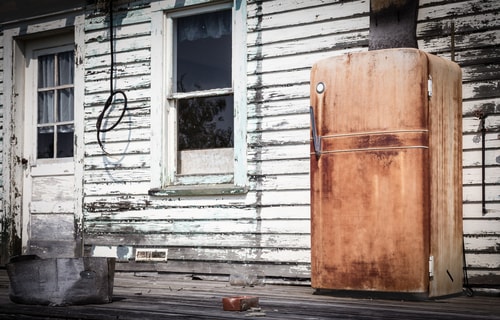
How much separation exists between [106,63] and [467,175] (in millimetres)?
3683

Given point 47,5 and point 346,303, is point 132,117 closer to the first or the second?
point 47,5

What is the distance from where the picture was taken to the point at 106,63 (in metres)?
6.84

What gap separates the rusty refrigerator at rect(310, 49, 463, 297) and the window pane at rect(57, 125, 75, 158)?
333 cm

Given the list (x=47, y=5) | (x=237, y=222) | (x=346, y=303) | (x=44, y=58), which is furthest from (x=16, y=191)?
(x=346, y=303)

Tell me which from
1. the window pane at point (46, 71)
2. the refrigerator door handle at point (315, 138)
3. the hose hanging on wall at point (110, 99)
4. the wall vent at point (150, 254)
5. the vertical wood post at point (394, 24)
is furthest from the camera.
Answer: the window pane at point (46, 71)

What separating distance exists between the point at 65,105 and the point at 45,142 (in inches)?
18.1

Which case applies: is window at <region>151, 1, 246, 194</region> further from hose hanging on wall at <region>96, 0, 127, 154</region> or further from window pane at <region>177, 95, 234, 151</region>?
hose hanging on wall at <region>96, 0, 127, 154</region>

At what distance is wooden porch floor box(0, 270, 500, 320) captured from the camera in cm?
382

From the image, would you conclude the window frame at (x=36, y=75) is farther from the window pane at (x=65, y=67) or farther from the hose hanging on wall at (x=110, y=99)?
the hose hanging on wall at (x=110, y=99)

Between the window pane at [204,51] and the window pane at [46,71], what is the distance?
5.49 ft

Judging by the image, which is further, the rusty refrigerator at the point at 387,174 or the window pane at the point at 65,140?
the window pane at the point at 65,140

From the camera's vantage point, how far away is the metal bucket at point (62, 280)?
418 centimetres

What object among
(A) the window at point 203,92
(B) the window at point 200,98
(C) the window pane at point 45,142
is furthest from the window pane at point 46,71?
(A) the window at point 203,92

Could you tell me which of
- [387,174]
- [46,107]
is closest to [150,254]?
[46,107]
